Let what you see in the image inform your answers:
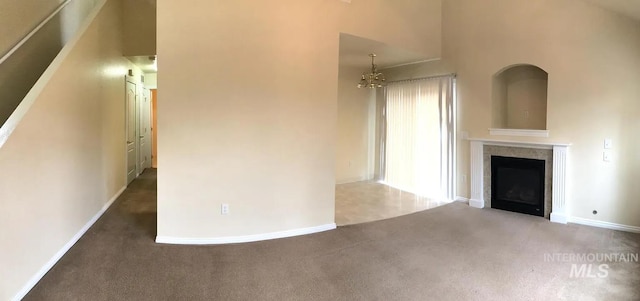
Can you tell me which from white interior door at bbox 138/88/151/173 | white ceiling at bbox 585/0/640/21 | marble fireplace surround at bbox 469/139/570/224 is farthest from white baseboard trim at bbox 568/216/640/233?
white interior door at bbox 138/88/151/173

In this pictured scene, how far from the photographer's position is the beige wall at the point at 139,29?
580 cm

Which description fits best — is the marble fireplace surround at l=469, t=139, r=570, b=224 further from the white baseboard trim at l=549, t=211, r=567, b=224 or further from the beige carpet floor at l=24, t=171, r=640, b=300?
the beige carpet floor at l=24, t=171, r=640, b=300

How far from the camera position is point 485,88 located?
5.30 m

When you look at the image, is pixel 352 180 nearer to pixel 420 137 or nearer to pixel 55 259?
pixel 420 137

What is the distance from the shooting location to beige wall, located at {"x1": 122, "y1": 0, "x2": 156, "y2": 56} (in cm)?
580

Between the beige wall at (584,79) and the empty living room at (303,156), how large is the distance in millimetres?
19

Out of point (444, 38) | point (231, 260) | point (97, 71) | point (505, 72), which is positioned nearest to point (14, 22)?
point (97, 71)

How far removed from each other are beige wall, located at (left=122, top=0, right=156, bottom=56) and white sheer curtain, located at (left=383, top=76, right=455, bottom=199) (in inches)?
183

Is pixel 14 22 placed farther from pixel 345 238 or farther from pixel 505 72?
pixel 505 72

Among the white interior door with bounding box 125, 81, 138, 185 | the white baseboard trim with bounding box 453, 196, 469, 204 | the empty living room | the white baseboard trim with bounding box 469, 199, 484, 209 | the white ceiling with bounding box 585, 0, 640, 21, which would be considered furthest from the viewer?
the white interior door with bounding box 125, 81, 138, 185

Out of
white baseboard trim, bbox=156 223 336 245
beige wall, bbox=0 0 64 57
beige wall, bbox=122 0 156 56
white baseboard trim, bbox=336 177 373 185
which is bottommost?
white baseboard trim, bbox=156 223 336 245

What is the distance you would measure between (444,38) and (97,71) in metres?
5.38

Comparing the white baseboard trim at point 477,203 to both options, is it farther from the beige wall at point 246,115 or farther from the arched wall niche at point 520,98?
the beige wall at point 246,115

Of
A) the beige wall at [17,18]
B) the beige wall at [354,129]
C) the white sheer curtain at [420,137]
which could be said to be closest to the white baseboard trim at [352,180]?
the beige wall at [354,129]
